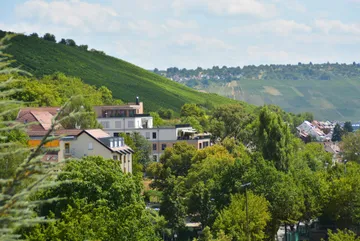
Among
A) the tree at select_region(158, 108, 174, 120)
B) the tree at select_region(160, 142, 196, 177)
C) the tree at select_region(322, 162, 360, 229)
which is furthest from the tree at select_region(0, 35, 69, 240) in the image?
the tree at select_region(158, 108, 174, 120)

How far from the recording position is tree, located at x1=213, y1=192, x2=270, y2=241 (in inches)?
2099

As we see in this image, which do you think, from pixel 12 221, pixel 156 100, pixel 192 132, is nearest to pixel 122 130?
pixel 192 132

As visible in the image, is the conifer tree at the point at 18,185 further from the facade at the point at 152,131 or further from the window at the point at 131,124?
the window at the point at 131,124

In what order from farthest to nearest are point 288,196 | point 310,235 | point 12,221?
point 310,235
point 288,196
point 12,221

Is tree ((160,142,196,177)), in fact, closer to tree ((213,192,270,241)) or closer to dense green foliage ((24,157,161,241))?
tree ((213,192,270,241))

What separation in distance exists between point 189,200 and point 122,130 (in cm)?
5188

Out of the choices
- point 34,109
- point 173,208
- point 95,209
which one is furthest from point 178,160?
point 95,209

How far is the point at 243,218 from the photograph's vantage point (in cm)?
5525

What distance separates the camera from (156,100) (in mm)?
198250

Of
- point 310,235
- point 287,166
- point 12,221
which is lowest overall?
point 310,235

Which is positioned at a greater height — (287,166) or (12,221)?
(12,221)

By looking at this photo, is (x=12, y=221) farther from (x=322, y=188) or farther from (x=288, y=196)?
(x=322, y=188)

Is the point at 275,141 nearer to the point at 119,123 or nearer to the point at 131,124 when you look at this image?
the point at 119,123

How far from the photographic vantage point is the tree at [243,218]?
53.3 meters
